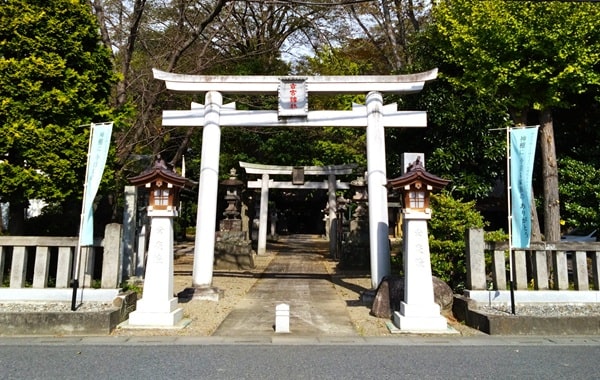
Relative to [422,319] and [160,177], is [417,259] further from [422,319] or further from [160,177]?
[160,177]

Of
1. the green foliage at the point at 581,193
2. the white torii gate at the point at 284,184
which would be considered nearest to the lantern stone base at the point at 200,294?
the green foliage at the point at 581,193

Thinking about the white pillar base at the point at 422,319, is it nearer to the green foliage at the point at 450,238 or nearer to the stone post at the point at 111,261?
the green foliage at the point at 450,238

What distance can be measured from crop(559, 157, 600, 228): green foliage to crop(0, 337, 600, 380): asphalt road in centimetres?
669

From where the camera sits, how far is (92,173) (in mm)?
7371

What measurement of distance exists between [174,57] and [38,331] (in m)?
7.46

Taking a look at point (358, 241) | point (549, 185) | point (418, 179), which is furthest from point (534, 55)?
point (358, 241)

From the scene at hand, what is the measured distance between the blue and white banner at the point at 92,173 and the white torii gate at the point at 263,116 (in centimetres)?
214

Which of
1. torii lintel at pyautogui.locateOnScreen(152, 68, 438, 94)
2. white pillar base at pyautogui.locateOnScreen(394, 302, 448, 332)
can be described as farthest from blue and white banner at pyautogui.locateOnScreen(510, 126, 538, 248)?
torii lintel at pyautogui.locateOnScreen(152, 68, 438, 94)

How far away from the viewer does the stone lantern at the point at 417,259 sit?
664 centimetres

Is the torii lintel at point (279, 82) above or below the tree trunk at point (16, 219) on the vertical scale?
above

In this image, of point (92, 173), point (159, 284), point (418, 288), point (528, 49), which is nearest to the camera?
point (418, 288)

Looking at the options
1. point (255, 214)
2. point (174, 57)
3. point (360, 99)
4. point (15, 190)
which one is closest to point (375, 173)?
point (174, 57)

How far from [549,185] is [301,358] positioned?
829 cm

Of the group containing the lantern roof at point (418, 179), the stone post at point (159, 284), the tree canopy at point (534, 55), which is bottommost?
the stone post at point (159, 284)
